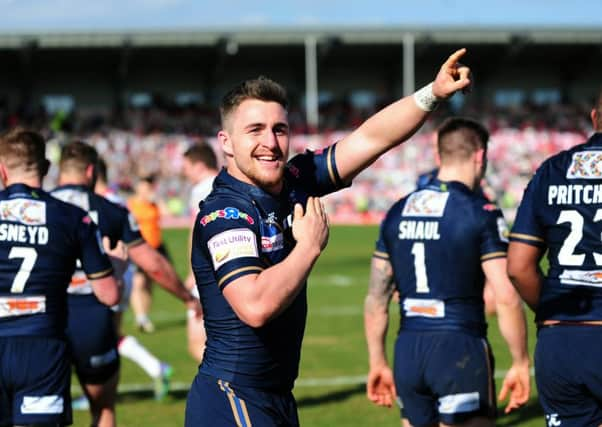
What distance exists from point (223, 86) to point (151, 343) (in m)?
40.5

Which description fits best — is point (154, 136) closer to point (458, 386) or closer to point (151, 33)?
point (151, 33)

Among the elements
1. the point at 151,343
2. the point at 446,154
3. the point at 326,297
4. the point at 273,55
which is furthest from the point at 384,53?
the point at 446,154

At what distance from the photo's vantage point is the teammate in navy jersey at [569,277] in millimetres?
4770

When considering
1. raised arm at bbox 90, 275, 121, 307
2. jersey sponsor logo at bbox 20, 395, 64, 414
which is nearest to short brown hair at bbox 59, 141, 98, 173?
raised arm at bbox 90, 275, 121, 307

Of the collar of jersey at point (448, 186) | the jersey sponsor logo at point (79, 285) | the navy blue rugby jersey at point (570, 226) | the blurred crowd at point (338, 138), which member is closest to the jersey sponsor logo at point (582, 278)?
the navy blue rugby jersey at point (570, 226)

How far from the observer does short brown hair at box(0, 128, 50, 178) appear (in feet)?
19.1

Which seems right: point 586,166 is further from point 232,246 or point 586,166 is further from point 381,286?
point 232,246

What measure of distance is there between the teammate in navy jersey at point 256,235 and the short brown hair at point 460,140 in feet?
6.40

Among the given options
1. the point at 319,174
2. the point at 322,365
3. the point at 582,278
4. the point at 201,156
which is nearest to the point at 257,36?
the point at 322,365

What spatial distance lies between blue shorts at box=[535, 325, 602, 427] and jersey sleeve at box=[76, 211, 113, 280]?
2.76 m

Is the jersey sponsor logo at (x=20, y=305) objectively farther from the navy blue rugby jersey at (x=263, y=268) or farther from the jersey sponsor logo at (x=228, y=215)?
the jersey sponsor logo at (x=228, y=215)

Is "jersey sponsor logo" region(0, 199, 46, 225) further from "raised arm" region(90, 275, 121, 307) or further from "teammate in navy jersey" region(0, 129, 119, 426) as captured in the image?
"raised arm" region(90, 275, 121, 307)

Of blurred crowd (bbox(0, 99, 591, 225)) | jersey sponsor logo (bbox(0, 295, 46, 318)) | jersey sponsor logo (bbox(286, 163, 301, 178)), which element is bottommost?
jersey sponsor logo (bbox(0, 295, 46, 318))

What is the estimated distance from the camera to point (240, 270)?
11.9ft
